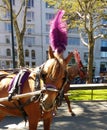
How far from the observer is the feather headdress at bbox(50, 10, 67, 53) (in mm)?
3574

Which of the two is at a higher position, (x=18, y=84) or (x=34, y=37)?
(x=34, y=37)

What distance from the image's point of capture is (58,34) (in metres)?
3.59

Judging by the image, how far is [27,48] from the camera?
152 feet

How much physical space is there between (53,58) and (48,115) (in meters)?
1.02

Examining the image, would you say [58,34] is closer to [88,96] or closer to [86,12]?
[88,96]

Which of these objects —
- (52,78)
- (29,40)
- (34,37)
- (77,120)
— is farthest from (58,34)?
(29,40)

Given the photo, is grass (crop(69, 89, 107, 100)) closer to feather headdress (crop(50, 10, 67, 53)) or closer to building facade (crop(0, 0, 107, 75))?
feather headdress (crop(50, 10, 67, 53))

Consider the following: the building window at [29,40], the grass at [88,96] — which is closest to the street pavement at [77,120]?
the grass at [88,96]

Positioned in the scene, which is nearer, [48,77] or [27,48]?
[48,77]

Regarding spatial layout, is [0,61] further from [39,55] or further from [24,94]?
[24,94]

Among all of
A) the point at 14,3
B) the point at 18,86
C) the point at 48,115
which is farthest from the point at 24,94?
the point at 14,3

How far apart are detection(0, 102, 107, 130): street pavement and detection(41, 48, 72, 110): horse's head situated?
343cm

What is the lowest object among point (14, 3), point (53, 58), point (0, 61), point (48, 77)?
point (0, 61)

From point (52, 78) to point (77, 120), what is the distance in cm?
446
